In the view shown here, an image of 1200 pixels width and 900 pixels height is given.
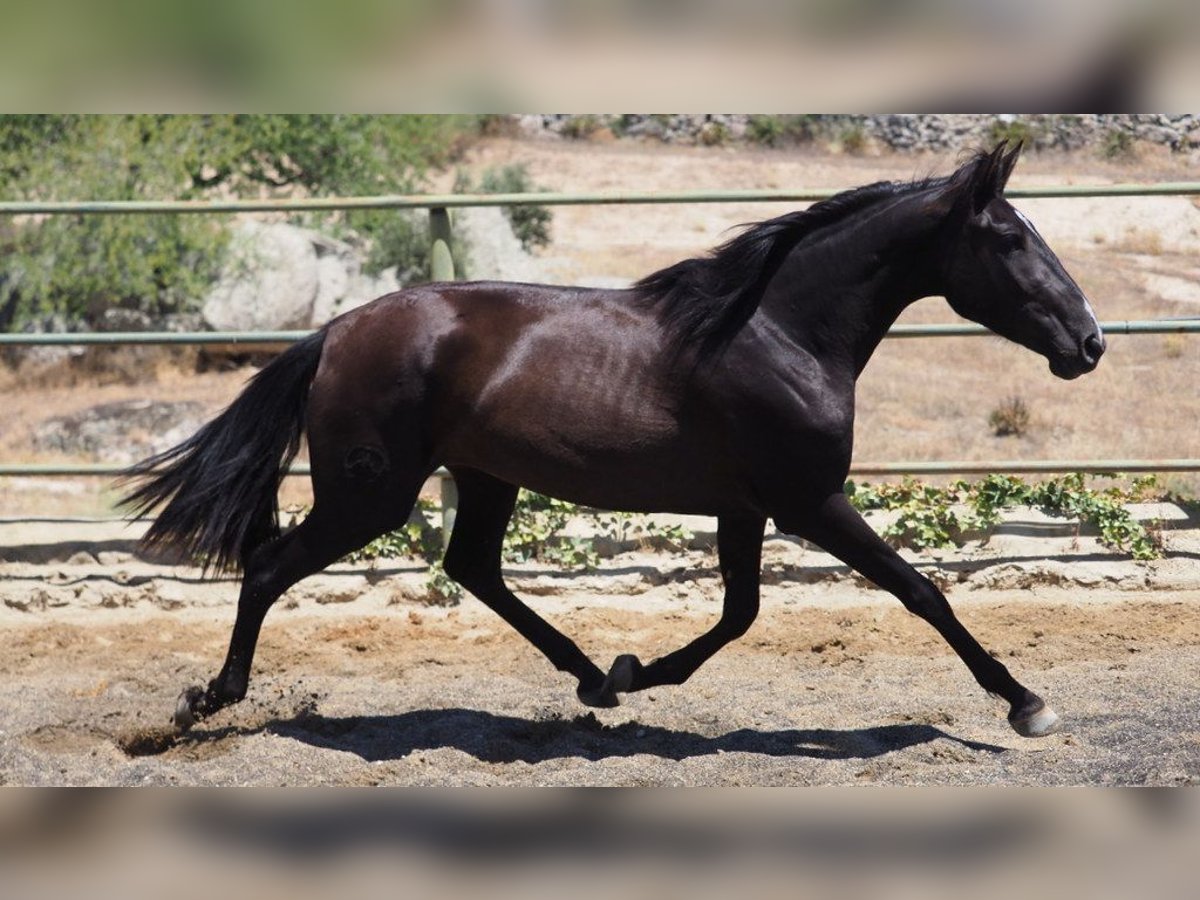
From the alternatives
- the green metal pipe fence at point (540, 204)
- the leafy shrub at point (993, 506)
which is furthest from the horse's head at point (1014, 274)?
the leafy shrub at point (993, 506)

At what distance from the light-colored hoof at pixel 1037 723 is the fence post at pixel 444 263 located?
2769mm

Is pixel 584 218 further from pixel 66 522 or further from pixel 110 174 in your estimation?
pixel 66 522

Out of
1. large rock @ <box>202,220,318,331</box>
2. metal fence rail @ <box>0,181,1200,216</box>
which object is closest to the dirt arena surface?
metal fence rail @ <box>0,181,1200,216</box>

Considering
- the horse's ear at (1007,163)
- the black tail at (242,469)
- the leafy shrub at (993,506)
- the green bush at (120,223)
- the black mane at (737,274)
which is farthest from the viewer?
the green bush at (120,223)

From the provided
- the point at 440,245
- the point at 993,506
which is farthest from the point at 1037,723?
the point at 440,245

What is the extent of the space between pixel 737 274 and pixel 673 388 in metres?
0.42

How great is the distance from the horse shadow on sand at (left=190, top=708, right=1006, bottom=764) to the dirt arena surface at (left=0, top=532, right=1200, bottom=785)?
1cm

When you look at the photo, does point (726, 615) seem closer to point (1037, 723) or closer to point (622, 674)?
point (622, 674)

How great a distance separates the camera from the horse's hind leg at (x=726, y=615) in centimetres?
479

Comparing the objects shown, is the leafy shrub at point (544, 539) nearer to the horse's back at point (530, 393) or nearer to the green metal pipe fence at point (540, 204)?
the green metal pipe fence at point (540, 204)

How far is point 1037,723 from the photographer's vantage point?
4.44 metres
